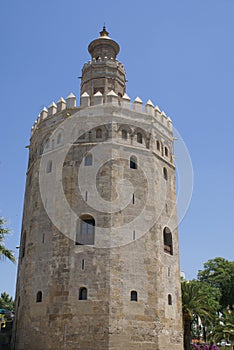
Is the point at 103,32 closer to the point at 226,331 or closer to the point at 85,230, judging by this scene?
the point at 85,230

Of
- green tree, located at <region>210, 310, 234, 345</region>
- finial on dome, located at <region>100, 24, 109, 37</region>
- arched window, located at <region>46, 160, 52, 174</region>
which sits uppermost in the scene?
finial on dome, located at <region>100, 24, 109, 37</region>

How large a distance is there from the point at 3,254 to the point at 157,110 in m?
15.6

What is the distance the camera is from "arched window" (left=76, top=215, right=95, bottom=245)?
71.6 ft

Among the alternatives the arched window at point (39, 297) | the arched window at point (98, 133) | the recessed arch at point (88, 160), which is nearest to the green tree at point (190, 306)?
the arched window at point (39, 297)

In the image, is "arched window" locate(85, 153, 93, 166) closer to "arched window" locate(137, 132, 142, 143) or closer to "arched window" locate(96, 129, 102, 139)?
"arched window" locate(96, 129, 102, 139)

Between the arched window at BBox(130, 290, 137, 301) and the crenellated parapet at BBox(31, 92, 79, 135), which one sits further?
the crenellated parapet at BBox(31, 92, 79, 135)

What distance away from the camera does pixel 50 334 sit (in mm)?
20188

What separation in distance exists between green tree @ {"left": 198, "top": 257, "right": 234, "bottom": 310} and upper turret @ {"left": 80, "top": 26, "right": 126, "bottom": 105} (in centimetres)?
2386

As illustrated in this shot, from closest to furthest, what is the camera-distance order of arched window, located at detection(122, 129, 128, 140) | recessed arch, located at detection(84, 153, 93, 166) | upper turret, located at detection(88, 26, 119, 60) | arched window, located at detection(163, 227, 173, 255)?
recessed arch, located at detection(84, 153, 93, 166) → arched window, located at detection(163, 227, 173, 255) → arched window, located at detection(122, 129, 128, 140) → upper turret, located at detection(88, 26, 119, 60)

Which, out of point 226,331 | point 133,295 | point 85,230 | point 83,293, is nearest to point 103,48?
point 85,230

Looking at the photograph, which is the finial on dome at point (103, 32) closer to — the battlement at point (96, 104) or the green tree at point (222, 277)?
the battlement at point (96, 104)

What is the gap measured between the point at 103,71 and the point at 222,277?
2584 cm

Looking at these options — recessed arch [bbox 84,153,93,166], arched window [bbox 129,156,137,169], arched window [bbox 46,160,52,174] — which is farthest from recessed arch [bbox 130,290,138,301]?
arched window [bbox 46,160,52,174]

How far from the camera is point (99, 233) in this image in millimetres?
21641
